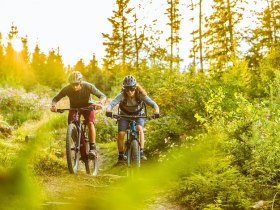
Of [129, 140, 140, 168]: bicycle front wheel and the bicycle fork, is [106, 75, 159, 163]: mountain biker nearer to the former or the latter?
the bicycle fork

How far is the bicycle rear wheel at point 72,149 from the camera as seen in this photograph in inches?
276

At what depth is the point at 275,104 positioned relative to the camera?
7832 mm

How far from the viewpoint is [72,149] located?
7309 millimetres

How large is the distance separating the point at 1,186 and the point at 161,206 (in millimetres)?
5199

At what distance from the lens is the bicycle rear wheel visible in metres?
7.00

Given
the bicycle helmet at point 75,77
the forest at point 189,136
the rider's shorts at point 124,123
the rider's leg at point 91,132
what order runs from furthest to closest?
the rider's leg at point 91,132 → the rider's shorts at point 124,123 → the bicycle helmet at point 75,77 → the forest at point 189,136

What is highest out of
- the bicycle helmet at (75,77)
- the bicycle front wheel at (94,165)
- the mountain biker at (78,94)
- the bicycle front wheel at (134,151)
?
the bicycle helmet at (75,77)

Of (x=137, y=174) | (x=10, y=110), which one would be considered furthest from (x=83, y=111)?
(x=10, y=110)

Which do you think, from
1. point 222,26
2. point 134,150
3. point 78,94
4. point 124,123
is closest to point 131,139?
point 134,150

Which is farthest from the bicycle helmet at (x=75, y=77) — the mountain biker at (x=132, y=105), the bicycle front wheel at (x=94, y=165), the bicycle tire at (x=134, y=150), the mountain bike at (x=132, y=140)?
the bicycle front wheel at (x=94, y=165)

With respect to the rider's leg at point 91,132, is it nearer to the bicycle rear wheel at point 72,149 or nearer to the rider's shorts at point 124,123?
the bicycle rear wheel at point 72,149

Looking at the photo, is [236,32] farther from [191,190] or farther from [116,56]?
[191,190]

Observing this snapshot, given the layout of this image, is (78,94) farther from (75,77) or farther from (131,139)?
(131,139)

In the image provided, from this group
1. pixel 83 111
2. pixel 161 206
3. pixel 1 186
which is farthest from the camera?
pixel 83 111
